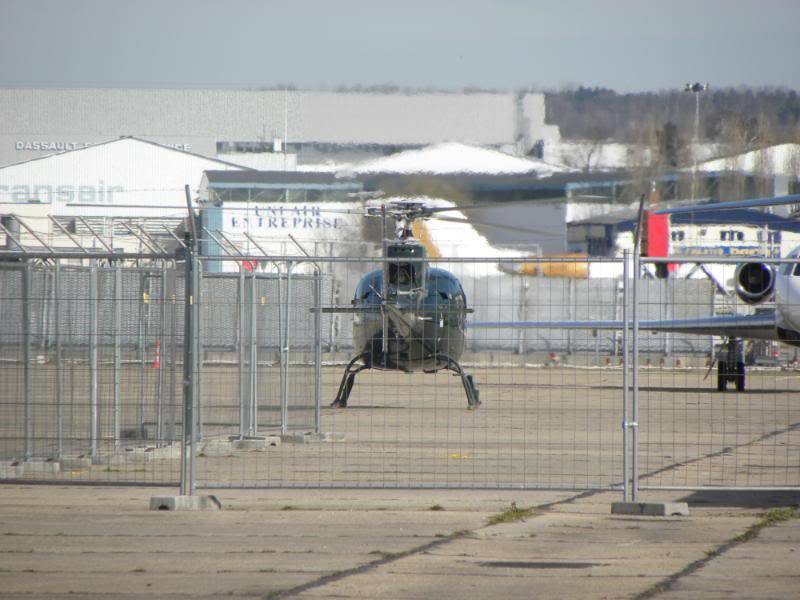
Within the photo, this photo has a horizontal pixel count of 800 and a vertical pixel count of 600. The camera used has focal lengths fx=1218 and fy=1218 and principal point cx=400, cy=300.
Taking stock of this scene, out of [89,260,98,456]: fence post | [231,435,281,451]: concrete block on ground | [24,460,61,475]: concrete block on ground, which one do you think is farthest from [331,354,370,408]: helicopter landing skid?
[24,460,61,475]: concrete block on ground

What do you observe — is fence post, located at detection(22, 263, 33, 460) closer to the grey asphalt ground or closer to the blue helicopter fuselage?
the grey asphalt ground

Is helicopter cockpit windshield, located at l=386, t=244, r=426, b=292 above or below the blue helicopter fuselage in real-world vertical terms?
above

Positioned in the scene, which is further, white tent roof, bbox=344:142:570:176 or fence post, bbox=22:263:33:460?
white tent roof, bbox=344:142:570:176

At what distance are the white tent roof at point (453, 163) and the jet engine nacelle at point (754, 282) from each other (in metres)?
5.94

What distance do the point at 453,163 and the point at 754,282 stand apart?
24.0 ft

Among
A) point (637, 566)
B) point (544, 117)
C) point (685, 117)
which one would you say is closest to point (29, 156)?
point (544, 117)

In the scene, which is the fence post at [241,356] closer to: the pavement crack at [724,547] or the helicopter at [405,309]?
the helicopter at [405,309]

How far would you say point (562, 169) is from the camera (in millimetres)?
30703

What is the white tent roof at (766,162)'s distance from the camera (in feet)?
115

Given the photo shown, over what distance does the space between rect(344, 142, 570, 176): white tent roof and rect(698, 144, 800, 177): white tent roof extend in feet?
22.6

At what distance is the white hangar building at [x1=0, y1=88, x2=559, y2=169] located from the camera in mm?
→ 40562

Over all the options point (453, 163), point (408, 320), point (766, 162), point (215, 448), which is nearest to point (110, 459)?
point (215, 448)

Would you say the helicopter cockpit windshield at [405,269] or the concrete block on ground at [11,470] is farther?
the helicopter cockpit windshield at [405,269]

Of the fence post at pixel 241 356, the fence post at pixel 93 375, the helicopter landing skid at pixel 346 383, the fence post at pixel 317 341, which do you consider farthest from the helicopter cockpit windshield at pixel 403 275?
the fence post at pixel 93 375
